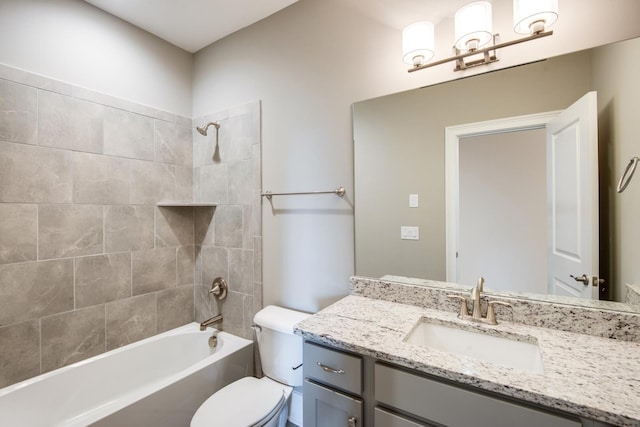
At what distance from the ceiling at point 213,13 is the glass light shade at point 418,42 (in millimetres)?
128

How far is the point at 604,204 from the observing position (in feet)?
3.50

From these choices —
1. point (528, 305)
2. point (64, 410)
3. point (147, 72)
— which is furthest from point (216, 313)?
point (528, 305)

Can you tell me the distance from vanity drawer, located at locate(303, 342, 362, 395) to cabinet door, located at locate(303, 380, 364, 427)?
0.10 feet

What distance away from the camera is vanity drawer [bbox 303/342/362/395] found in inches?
39.5

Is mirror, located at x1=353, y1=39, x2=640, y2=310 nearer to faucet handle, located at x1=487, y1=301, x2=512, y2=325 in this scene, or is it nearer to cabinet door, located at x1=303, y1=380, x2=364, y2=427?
faucet handle, located at x1=487, y1=301, x2=512, y2=325

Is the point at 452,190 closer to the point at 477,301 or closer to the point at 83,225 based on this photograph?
the point at 477,301

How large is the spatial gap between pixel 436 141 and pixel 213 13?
1667mm

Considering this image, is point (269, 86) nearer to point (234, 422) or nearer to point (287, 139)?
point (287, 139)

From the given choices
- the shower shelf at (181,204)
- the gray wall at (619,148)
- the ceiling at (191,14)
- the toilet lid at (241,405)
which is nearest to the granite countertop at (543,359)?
the gray wall at (619,148)

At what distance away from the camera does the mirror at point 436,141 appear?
1.05 m

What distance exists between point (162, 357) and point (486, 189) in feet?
7.70

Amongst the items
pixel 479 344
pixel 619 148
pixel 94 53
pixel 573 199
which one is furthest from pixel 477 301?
pixel 94 53

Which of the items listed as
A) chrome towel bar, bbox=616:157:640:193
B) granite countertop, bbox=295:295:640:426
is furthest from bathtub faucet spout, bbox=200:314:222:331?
chrome towel bar, bbox=616:157:640:193

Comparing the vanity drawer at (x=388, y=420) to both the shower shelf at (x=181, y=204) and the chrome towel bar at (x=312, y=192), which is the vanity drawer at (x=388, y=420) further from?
the shower shelf at (x=181, y=204)
